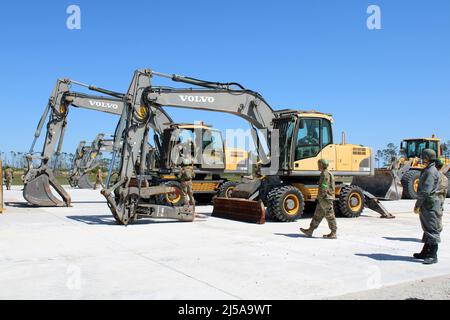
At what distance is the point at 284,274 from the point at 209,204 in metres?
13.3

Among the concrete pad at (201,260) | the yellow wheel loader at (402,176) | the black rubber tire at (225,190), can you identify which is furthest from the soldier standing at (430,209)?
the yellow wheel loader at (402,176)

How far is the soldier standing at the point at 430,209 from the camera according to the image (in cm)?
726

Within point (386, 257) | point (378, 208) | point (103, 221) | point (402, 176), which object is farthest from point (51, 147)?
point (402, 176)

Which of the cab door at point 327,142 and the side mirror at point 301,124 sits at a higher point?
the side mirror at point 301,124

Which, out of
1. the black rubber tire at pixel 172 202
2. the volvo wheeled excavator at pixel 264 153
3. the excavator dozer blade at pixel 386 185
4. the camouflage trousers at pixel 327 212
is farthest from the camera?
the excavator dozer blade at pixel 386 185

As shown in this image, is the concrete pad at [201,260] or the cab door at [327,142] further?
the cab door at [327,142]

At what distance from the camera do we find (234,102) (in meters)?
13.9

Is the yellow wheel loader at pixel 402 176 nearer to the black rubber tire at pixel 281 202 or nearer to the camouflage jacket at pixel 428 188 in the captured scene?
the black rubber tire at pixel 281 202

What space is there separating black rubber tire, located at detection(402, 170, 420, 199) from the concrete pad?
10.9 metres

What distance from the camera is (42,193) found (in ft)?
56.3

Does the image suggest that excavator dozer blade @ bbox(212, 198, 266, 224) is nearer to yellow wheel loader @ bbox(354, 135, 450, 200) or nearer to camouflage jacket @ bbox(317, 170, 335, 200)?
camouflage jacket @ bbox(317, 170, 335, 200)

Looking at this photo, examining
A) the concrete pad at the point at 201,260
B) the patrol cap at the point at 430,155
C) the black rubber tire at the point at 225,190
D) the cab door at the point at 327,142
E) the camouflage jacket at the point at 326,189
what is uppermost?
the cab door at the point at 327,142

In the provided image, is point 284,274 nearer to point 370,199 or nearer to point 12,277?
point 12,277
